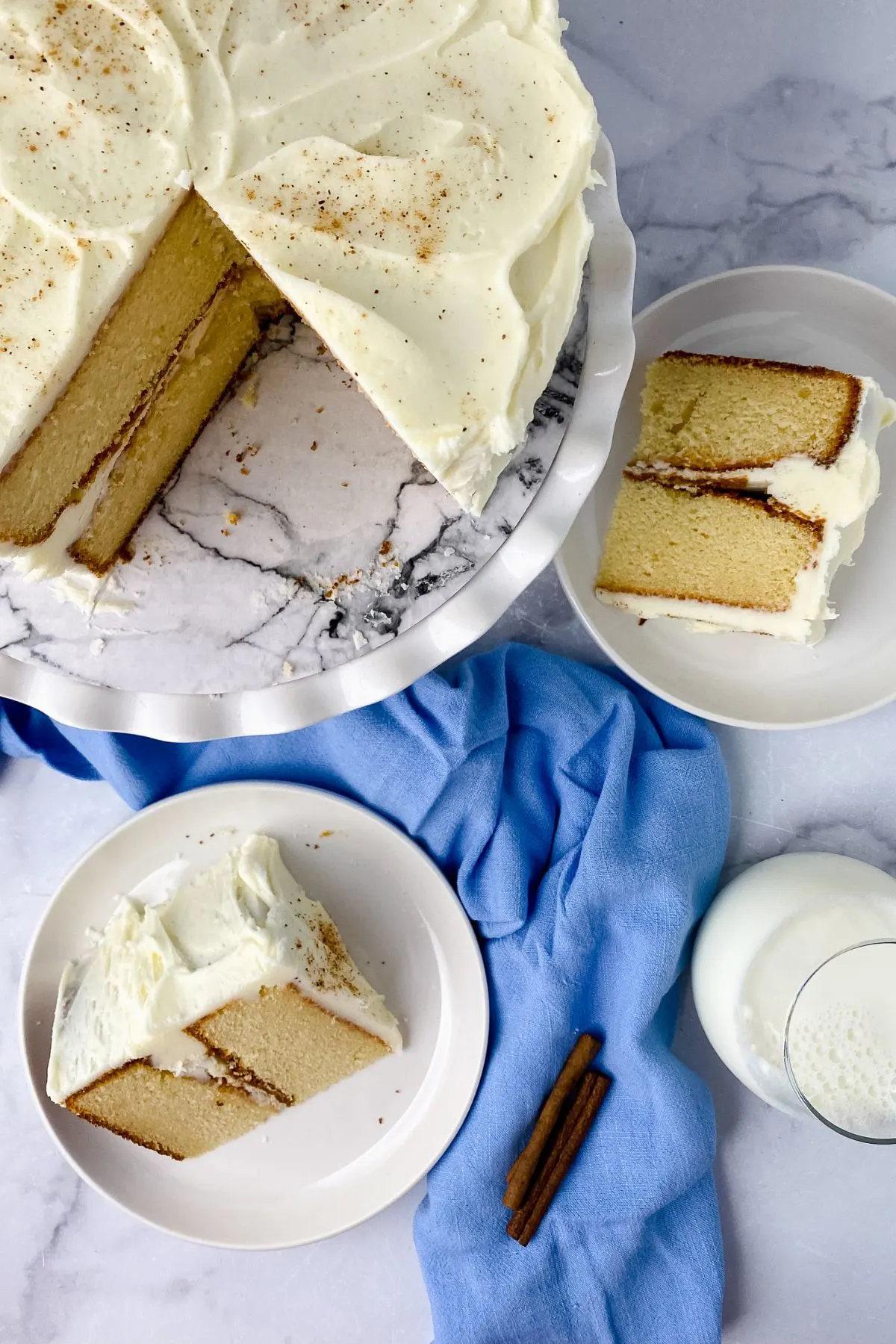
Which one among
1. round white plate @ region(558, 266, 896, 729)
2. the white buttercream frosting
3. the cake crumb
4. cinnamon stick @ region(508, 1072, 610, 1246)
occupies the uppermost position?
the cake crumb

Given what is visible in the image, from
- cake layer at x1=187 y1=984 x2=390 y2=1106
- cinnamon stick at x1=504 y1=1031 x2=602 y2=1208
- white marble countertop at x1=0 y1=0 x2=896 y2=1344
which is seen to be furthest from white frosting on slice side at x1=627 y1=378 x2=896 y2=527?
cake layer at x1=187 y1=984 x2=390 y2=1106

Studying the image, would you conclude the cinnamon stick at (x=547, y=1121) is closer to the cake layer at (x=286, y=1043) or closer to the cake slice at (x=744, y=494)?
the cake layer at (x=286, y=1043)

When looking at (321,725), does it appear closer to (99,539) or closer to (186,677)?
(186,677)

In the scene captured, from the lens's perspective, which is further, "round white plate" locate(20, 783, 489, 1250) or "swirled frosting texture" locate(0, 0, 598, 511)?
"round white plate" locate(20, 783, 489, 1250)

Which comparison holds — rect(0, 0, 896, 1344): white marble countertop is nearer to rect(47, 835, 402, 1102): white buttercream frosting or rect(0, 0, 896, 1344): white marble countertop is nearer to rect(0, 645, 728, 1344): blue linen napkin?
rect(0, 645, 728, 1344): blue linen napkin

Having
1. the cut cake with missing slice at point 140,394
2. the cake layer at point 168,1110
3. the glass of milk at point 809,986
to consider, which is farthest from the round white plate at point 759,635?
the cake layer at point 168,1110

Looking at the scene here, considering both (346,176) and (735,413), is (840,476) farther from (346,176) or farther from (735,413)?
(346,176)

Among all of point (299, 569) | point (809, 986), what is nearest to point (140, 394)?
point (299, 569)
